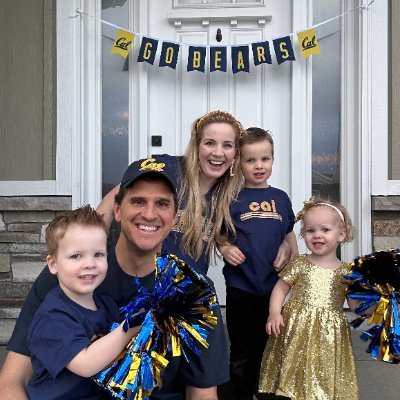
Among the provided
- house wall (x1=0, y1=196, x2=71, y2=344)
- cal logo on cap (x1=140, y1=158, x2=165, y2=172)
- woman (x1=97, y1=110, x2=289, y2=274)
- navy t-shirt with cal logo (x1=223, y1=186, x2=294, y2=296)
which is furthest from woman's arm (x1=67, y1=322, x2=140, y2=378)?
house wall (x1=0, y1=196, x2=71, y2=344)

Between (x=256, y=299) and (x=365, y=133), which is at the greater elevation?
(x=365, y=133)

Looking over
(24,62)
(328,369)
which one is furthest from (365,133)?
(24,62)

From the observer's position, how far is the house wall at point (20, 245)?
12.0ft

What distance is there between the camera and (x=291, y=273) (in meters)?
2.53

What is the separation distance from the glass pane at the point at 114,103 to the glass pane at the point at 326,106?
4.43 feet

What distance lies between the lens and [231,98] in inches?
155

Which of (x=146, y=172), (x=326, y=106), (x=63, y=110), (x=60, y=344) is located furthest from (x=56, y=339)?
(x=326, y=106)

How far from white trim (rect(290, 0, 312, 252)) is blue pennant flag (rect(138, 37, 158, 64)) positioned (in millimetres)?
987

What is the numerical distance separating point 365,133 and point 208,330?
2546 millimetres

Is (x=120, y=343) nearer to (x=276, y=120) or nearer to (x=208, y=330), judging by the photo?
(x=208, y=330)

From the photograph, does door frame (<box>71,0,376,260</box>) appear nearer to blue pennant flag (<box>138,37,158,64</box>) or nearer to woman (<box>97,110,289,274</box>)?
blue pennant flag (<box>138,37,158,64</box>)

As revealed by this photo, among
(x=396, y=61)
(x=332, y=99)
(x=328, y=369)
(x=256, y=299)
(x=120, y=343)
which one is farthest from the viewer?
(x=332, y=99)

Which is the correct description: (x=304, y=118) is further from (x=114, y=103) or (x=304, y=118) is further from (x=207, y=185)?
(x=207, y=185)

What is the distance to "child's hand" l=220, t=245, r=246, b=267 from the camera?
101 inches
